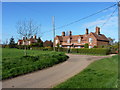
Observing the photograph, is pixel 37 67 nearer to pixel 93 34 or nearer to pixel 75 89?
pixel 75 89

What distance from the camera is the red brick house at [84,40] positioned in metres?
39.7

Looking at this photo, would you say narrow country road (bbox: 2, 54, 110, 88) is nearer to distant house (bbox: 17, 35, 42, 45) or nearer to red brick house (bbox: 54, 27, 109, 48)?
distant house (bbox: 17, 35, 42, 45)

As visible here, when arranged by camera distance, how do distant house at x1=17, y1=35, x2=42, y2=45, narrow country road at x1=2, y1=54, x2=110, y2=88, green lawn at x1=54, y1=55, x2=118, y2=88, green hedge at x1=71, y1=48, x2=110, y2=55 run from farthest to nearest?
green hedge at x1=71, y1=48, x2=110, y2=55 < distant house at x1=17, y1=35, x2=42, y2=45 < narrow country road at x1=2, y1=54, x2=110, y2=88 < green lawn at x1=54, y1=55, x2=118, y2=88

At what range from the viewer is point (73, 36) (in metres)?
49.7

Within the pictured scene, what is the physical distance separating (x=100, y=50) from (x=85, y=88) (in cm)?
2372

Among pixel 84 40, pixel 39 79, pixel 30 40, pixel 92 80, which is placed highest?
pixel 84 40

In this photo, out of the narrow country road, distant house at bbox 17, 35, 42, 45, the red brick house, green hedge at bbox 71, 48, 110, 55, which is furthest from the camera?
the red brick house

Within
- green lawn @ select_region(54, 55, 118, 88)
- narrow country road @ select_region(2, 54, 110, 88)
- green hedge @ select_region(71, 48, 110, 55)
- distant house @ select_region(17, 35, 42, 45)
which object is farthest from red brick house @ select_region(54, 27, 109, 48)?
green lawn @ select_region(54, 55, 118, 88)

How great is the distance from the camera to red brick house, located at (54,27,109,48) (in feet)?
130

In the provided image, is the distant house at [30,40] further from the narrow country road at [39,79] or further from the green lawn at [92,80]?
the green lawn at [92,80]

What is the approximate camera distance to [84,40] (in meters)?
43.6

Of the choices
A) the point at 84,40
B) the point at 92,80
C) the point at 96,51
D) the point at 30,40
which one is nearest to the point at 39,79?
the point at 92,80

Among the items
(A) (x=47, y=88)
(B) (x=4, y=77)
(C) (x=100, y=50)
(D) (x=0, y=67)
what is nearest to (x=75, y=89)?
(A) (x=47, y=88)

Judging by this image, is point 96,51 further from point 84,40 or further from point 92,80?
point 92,80
